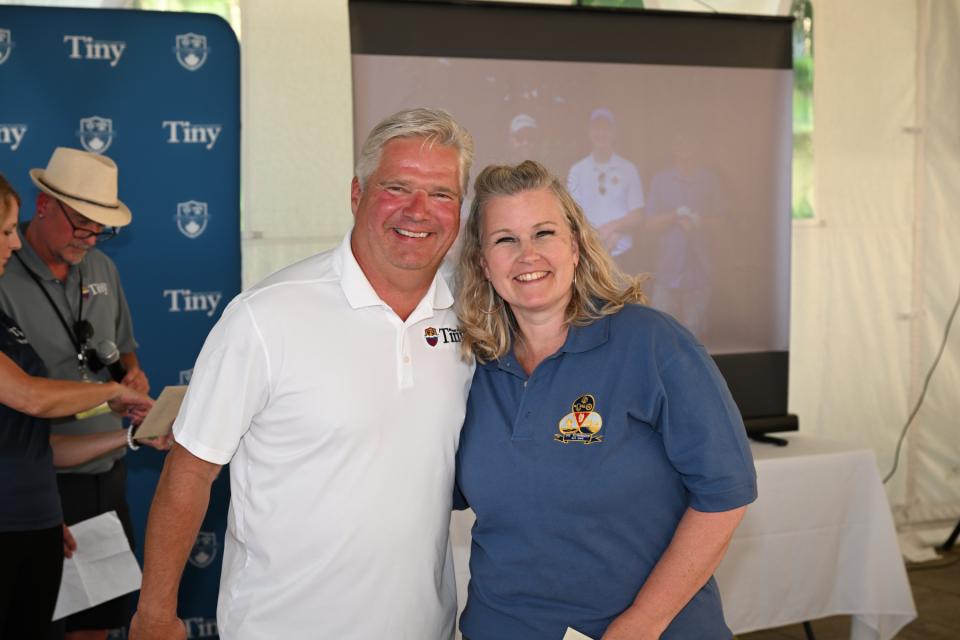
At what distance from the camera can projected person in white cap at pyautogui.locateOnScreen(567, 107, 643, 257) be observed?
3998mm

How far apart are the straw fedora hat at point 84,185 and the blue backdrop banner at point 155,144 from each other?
478mm

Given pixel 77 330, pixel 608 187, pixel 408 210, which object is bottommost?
pixel 77 330

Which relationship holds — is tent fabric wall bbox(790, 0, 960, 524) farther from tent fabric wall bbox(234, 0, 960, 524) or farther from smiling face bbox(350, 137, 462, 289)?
smiling face bbox(350, 137, 462, 289)

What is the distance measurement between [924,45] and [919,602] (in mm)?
2895

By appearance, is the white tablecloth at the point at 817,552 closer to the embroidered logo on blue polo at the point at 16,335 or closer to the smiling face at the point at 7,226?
the embroidered logo on blue polo at the point at 16,335

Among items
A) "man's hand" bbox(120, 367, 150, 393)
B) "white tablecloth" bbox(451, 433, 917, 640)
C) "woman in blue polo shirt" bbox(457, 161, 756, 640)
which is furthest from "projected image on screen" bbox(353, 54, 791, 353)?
"woman in blue polo shirt" bbox(457, 161, 756, 640)

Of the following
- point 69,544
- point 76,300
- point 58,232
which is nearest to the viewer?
point 69,544

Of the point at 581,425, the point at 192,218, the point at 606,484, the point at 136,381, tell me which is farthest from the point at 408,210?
the point at 192,218

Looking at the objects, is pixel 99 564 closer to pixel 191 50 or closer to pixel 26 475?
pixel 26 475

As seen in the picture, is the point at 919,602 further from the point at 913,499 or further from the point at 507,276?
the point at 507,276

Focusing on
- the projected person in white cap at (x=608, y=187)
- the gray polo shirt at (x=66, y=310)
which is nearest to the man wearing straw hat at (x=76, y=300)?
the gray polo shirt at (x=66, y=310)

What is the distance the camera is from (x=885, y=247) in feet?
16.3

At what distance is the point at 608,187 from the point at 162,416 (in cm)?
240

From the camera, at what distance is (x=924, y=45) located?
4910 millimetres
